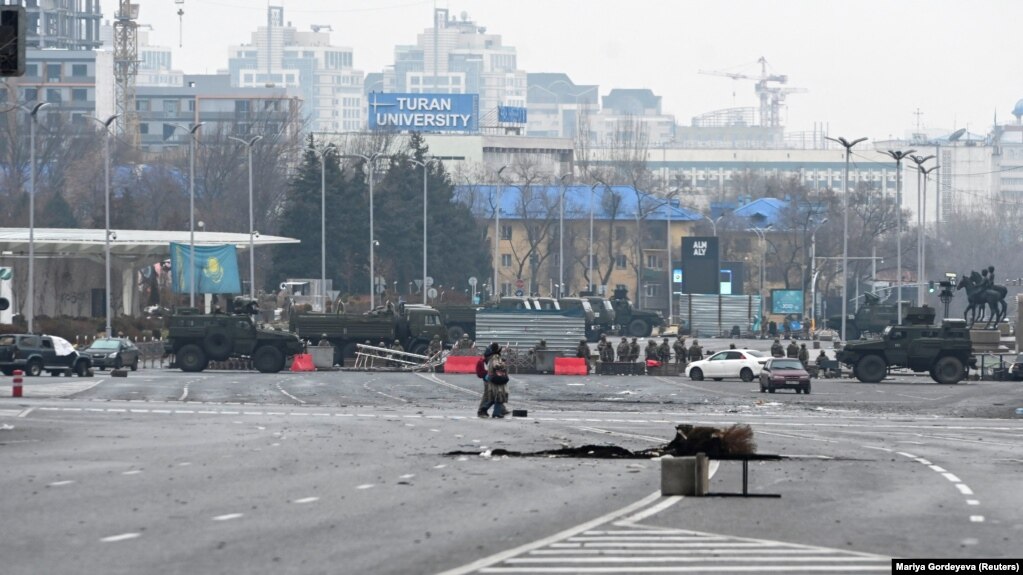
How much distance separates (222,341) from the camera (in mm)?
58375

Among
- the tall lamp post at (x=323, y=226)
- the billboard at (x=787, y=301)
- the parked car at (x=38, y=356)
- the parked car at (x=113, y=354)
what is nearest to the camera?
the parked car at (x=38, y=356)

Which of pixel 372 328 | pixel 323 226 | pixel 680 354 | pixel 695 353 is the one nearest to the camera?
pixel 695 353

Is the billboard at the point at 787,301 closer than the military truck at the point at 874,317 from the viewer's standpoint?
No

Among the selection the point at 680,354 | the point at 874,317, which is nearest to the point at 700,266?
the point at 874,317

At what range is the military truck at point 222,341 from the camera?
192 ft

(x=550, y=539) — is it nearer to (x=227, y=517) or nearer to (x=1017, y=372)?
(x=227, y=517)

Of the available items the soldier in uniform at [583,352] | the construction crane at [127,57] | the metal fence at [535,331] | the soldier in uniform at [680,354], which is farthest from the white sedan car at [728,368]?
the construction crane at [127,57]

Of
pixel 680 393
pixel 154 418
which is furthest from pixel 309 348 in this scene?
pixel 154 418

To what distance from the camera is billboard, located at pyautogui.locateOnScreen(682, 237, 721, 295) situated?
4321 inches

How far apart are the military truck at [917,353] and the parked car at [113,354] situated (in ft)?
80.4

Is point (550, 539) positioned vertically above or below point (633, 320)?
below

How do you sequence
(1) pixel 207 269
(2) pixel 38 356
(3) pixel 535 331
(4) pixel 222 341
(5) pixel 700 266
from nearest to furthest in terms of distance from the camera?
(2) pixel 38 356 → (4) pixel 222 341 → (3) pixel 535 331 → (1) pixel 207 269 → (5) pixel 700 266

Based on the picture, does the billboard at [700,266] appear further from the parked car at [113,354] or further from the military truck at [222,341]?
the military truck at [222,341]

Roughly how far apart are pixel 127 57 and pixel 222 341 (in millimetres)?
A: 132503
